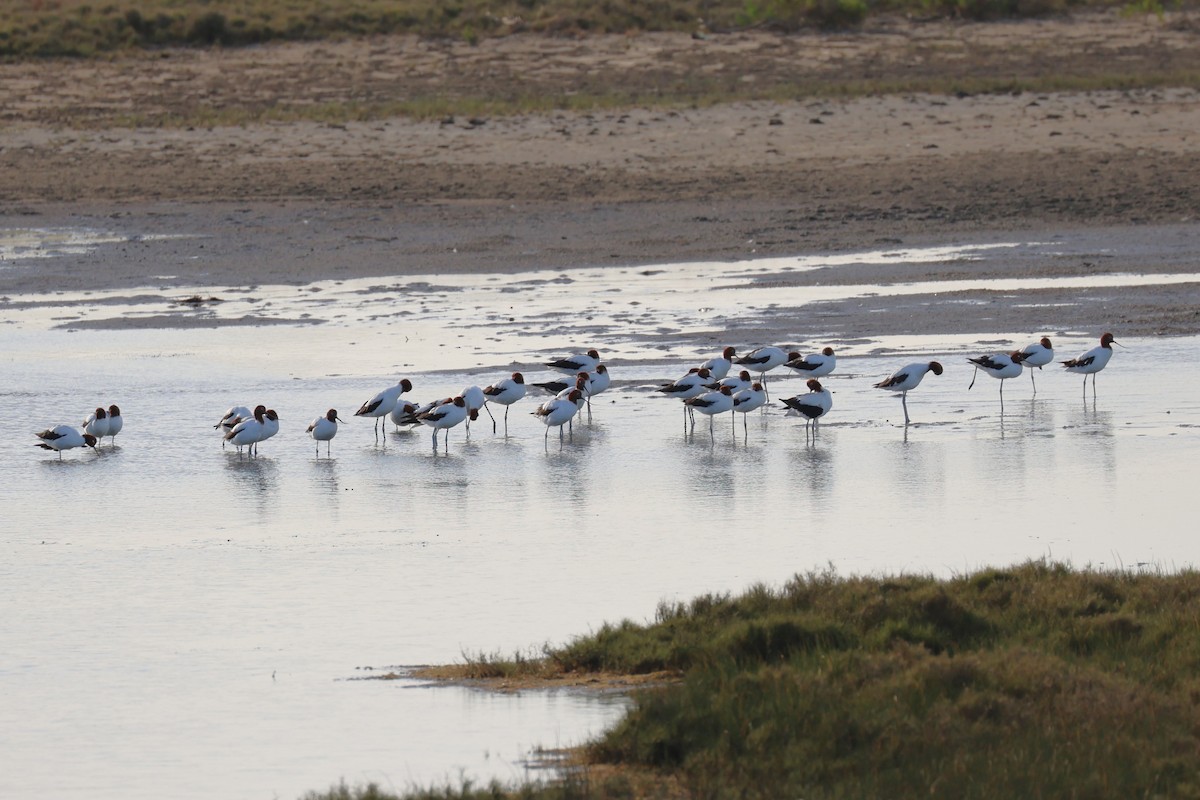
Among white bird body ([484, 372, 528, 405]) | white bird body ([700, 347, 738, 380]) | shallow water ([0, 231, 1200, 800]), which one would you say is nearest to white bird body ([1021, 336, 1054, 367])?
shallow water ([0, 231, 1200, 800])

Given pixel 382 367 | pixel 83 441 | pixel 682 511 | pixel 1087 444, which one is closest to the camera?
pixel 682 511

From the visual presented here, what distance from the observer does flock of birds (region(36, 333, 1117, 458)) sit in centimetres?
1509

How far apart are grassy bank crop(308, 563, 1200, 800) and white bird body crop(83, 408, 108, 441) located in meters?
7.33

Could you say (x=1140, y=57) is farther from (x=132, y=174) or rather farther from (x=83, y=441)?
(x=83, y=441)

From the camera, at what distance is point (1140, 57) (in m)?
37.5

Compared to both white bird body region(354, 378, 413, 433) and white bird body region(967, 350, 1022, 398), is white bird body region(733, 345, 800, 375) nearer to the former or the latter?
white bird body region(967, 350, 1022, 398)

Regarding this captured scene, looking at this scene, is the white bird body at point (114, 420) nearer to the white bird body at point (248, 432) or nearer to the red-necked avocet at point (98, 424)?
the red-necked avocet at point (98, 424)

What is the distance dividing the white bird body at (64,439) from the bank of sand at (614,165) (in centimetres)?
737

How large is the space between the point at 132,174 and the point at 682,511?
66.6 feet

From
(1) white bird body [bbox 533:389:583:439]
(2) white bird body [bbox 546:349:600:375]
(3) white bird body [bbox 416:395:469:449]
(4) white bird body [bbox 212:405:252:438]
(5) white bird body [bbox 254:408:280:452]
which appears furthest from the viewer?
(2) white bird body [bbox 546:349:600:375]

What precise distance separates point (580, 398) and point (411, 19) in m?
26.4

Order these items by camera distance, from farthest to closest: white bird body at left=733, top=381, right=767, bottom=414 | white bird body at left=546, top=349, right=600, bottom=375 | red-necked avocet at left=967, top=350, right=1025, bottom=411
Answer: white bird body at left=546, top=349, right=600, bottom=375
red-necked avocet at left=967, top=350, right=1025, bottom=411
white bird body at left=733, top=381, right=767, bottom=414

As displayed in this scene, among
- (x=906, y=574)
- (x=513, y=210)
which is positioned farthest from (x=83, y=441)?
(x=513, y=210)

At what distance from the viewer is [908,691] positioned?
8.08 metres
